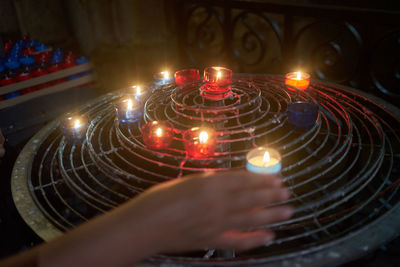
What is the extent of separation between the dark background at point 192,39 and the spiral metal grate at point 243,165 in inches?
27.7

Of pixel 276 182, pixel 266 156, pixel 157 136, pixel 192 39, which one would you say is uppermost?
pixel 192 39

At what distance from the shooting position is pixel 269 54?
3.43m

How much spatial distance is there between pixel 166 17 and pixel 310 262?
3.18 m

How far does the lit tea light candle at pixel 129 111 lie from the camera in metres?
1.47

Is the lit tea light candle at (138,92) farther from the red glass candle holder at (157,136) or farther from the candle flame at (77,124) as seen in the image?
the red glass candle holder at (157,136)

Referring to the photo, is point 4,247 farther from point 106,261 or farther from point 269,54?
point 269,54

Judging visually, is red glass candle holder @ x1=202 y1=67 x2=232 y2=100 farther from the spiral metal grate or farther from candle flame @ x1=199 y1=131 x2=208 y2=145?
candle flame @ x1=199 y1=131 x2=208 y2=145

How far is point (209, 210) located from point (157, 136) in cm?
57

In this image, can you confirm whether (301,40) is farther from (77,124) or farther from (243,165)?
(77,124)

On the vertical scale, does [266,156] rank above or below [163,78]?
below

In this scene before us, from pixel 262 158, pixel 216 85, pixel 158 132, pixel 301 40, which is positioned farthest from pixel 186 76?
pixel 301 40

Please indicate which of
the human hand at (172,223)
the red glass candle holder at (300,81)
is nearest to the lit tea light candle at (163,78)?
the red glass candle holder at (300,81)

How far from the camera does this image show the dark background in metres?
2.52

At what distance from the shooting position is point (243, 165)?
1.40m
